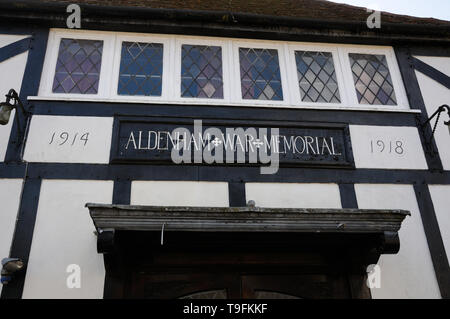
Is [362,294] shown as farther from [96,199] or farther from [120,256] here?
[96,199]

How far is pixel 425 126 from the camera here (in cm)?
582

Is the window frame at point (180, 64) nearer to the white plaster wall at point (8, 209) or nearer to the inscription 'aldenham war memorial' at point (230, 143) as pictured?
the inscription 'aldenham war memorial' at point (230, 143)

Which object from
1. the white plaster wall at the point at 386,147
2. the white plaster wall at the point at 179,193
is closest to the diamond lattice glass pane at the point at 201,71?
the white plaster wall at the point at 179,193

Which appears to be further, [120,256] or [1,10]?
[1,10]

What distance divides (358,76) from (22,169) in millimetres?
4570

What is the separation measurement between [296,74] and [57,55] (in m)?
3.26

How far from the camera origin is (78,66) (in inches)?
230

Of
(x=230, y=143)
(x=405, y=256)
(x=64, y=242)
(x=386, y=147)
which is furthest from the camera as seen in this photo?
(x=386, y=147)

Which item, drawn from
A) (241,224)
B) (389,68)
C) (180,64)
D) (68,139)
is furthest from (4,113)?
(389,68)

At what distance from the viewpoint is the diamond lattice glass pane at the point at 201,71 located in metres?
5.84

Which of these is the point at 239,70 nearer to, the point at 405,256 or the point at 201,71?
the point at 201,71

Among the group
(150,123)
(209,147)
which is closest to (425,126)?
(209,147)

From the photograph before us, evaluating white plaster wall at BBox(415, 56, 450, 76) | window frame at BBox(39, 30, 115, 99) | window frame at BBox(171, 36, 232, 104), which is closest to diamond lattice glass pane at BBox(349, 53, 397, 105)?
white plaster wall at BBox(415, 56, 450, 76)
